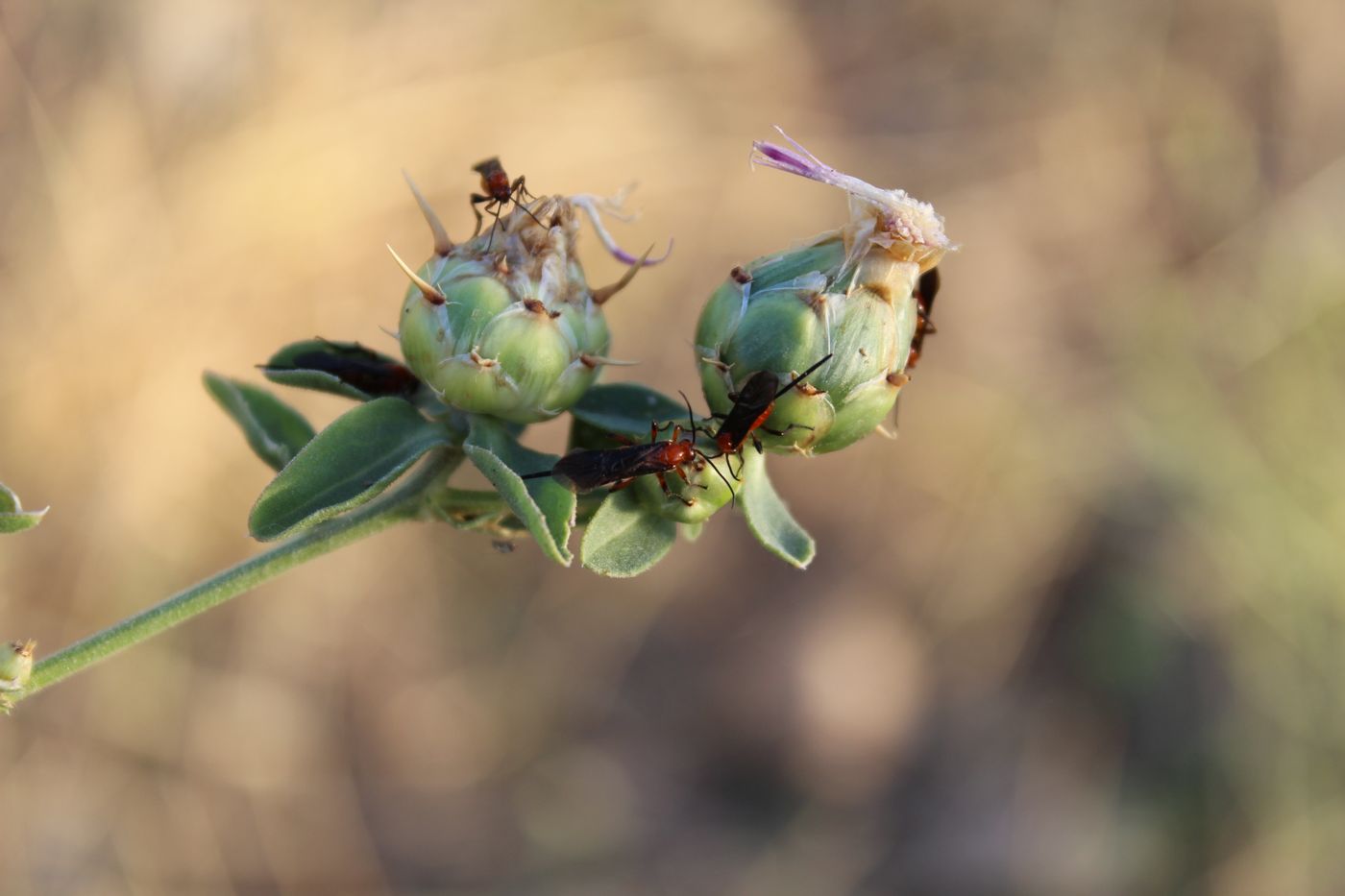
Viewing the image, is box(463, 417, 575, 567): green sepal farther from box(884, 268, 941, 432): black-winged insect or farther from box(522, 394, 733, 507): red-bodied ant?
box(884, 268, 941, 432): black-winged insect

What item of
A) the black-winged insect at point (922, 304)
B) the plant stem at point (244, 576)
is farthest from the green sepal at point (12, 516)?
the black-winged insect at point (922, 304)

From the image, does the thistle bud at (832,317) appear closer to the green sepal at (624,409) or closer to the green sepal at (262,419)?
the green sepal at (624,409)

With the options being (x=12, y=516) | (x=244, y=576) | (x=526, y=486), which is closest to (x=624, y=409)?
(x=526, y=486)

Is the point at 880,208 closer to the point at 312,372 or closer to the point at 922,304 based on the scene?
the point at 922,304

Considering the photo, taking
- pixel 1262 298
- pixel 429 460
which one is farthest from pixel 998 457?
pixel 429 460

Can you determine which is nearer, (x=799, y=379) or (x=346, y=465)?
(x=799, y=379)

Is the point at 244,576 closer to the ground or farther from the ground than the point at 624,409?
closer to the ground

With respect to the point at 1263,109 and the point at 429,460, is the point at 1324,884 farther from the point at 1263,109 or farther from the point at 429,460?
the point at 429,460
